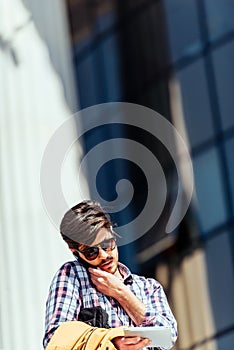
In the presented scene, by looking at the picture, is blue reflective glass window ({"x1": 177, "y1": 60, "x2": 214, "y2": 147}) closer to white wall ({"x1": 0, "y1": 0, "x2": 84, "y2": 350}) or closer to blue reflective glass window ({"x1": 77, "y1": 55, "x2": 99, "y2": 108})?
blue reflective glass window ({"x1": 77, "y1": 55, "x2": 99, "y2": 108})

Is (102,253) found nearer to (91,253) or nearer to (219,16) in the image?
(91,253)

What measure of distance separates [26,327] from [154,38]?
8.27 feet

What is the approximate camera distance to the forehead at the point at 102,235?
503 centimetres

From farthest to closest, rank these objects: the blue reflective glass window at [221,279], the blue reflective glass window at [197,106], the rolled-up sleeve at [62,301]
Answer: the blue reflective glass window at [197,106] → the blue reflective glass window at [221,279] → the rolled-up sleeve at [62,301]

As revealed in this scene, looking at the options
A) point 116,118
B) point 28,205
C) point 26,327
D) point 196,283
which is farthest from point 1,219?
point 196,283

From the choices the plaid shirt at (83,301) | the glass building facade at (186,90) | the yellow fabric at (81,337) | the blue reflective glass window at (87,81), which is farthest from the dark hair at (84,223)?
the blue reflective glass window at (87,81)

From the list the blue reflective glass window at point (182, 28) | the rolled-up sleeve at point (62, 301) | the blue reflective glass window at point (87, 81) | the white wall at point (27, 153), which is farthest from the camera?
the blue reflective glass window at point (182, 28)

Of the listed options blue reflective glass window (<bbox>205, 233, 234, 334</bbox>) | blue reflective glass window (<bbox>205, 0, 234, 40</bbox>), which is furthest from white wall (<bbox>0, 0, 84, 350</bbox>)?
blue reflective glass window (<bbox>205, 233, 234, 334</bbox>)

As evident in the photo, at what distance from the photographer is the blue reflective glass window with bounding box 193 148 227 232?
6.98 meters

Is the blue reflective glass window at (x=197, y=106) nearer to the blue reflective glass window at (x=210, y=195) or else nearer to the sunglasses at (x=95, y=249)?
the blue reflective glass window at (x=210, y=195)

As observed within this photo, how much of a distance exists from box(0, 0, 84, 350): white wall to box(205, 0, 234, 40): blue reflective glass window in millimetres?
1246

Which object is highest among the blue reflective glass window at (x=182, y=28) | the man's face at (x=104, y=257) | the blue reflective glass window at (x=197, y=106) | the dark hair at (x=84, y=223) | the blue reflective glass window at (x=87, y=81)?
the blue reflective glass window at (x=182, y=28)

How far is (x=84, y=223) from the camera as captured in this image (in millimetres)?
5004

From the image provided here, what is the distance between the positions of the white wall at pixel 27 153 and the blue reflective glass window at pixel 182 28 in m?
1.18
